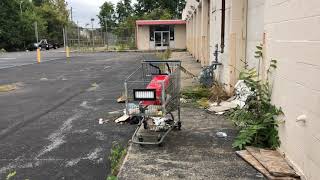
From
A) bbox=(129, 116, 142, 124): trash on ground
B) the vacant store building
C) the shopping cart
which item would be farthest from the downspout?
the vacant store building

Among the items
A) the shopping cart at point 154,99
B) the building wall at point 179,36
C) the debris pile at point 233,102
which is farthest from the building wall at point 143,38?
the shopping cart at point 154,99

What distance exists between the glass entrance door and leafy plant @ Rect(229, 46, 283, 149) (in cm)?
4535

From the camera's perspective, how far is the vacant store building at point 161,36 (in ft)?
169

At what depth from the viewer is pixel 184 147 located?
20.9 feet

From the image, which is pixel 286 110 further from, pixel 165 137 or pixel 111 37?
pixel 111 37

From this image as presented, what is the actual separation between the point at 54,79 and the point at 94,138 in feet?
36.5

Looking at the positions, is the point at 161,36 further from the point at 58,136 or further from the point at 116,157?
the point at 116,157

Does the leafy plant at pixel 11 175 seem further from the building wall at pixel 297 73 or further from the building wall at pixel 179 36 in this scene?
the building wall at pixel 179 36

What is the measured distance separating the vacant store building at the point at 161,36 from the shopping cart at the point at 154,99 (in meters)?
43.9

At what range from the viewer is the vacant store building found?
51500 millimetres

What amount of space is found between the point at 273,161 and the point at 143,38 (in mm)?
47363

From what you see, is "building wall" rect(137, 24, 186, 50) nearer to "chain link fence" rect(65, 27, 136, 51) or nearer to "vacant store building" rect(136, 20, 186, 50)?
"vacant store building" rect(136, 20, 186, 50)

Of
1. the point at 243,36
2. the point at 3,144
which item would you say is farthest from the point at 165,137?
the point at 243,36

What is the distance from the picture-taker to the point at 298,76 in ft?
15.9
